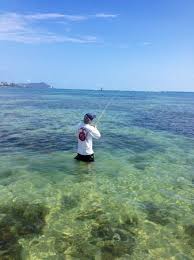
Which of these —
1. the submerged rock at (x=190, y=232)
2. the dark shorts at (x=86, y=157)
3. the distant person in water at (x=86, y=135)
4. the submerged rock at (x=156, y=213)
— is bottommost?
the submerged rock at (x=190, y=232)

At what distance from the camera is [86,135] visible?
1343cm

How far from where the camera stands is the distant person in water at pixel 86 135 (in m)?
13.4

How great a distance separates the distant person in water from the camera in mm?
13406

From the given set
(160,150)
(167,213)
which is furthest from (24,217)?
(160,150)

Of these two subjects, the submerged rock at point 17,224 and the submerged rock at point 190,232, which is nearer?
the submerged rock at point 17,224

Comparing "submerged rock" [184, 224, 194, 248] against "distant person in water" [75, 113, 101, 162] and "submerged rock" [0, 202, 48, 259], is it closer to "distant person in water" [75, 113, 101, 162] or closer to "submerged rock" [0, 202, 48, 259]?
"submerged rock" [0, 202, 48, 259]

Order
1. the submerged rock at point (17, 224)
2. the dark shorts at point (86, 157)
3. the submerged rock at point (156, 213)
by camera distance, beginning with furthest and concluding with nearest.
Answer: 1. the dark shorts at point (86, 157)
2. the submerged rock at point (156, 213)
3. the submerged rock at point (17, 224)

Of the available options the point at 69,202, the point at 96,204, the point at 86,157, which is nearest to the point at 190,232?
the point at 96,204

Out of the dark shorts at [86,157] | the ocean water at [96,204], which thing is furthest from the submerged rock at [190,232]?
the dark shorts at [86,157]

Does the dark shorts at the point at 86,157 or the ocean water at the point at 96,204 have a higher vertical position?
the dark shorts at the point at 86,157

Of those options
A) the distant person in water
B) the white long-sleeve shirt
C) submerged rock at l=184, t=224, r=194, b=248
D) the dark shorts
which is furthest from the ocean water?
the white long-sleeve shirt

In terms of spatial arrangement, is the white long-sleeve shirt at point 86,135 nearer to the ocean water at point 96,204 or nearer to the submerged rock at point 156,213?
the ocean water at point 96,204

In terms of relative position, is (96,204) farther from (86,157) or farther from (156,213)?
(86,157)

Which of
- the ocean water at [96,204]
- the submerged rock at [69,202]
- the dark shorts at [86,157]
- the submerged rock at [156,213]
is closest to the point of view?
the ocean water at [96,204]
